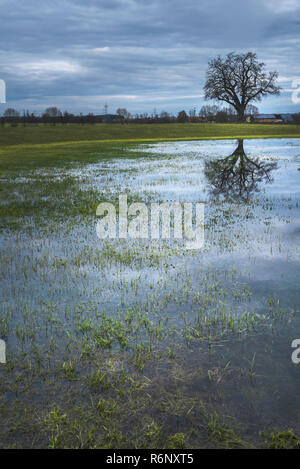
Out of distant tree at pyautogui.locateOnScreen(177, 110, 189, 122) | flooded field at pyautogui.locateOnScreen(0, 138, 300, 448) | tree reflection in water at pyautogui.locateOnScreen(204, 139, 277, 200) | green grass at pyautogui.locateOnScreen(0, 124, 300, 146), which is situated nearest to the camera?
flooded field at pyautogui.locateOnScreen(0, 138, 300, 448)

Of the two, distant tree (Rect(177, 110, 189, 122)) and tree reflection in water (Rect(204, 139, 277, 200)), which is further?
distant tree (Rect(177, 110, 189, 122))

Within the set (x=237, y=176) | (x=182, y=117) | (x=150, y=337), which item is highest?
(x=182, y=117)

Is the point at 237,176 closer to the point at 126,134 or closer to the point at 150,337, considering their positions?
the point at 150,337

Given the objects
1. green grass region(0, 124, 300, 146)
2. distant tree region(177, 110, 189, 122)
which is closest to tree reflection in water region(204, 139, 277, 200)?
green grass region(0, 124, 300, 146)

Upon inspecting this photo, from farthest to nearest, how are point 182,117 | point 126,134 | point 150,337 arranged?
point 182,117 < point 126,134 < point 150,337

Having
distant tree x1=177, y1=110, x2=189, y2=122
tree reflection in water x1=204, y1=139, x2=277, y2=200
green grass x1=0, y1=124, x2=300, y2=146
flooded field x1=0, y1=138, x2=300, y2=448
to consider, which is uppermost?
distant tree x1=177, y1=110, x2=189, y2=122

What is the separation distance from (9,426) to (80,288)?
3882mm

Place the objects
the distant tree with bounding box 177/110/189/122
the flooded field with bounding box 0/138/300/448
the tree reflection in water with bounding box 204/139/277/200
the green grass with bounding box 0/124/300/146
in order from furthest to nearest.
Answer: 1. the distant tree with bounding box 177/110/189/122
2. the green grass with bounding box 0/124/300/146
3. the tree reflection in water with bounding box 204/139/277/200
4. the flooded field with bounding box 0/138/300/448

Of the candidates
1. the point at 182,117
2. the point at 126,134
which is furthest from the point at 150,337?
the point at 182,117

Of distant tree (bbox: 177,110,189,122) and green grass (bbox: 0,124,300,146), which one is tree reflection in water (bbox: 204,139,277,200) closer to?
green grass (bbox: 0,124,300,146)

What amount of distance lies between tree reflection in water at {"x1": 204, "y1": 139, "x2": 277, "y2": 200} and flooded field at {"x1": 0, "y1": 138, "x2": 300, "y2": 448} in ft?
21.5

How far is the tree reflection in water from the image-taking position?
20.0 m

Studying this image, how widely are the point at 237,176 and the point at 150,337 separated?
67.0 feet

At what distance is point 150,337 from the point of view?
6.22 meters
